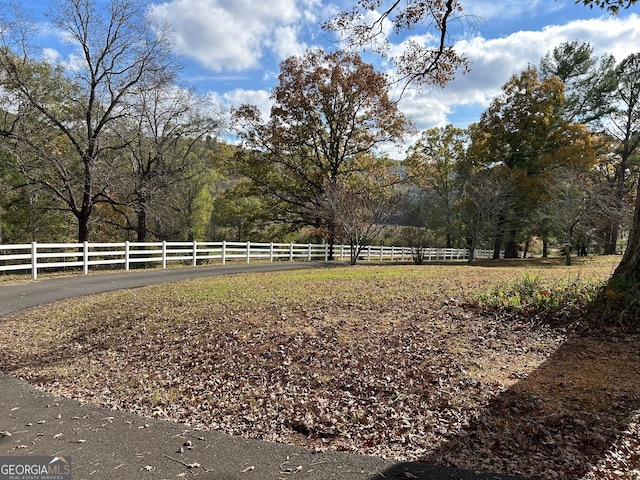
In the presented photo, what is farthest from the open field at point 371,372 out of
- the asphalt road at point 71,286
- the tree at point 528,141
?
the tree at point 528,141

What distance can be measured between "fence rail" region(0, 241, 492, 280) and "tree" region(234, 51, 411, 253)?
111 inches

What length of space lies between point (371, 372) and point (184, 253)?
19513 mm

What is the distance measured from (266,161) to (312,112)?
4.33 metres

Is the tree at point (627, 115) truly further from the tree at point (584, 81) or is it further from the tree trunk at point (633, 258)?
the tree trunk at point (633, 258)

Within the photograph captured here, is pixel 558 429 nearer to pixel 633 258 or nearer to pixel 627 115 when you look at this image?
pixel 633 258

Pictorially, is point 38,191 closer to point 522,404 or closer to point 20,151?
point 20,151

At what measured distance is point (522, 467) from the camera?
3016 mm

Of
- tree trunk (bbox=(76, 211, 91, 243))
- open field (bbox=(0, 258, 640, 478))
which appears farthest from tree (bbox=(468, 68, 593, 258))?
tree trunk (bbox=(76, 211, 91, 243))

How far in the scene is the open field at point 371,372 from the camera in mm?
3430

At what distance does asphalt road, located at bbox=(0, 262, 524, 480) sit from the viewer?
3.01 m

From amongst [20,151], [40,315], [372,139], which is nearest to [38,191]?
[20,151]

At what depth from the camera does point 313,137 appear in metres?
25.1

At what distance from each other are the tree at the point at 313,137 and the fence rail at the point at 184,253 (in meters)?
2.82

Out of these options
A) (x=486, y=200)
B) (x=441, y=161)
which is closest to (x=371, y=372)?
(x=486, y=200)
